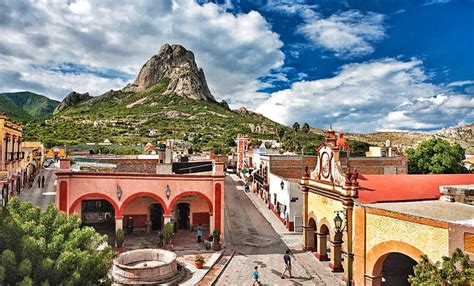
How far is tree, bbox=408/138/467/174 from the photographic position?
4206 cm

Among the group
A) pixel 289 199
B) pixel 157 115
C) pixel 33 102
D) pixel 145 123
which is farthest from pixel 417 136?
pixel 33 102

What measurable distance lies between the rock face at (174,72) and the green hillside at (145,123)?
28.8 feet

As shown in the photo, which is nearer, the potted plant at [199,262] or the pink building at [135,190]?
the potted plant at [199,262]

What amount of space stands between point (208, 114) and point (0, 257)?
390 feet

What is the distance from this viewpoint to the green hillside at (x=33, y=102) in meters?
181

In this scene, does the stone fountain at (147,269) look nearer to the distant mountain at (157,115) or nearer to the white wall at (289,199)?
the white wall at (289,199)

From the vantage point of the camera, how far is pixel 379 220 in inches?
539

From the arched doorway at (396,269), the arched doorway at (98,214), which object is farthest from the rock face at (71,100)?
the arched doorway at (396,269)

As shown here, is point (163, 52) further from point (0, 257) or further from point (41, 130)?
point (0, 257)

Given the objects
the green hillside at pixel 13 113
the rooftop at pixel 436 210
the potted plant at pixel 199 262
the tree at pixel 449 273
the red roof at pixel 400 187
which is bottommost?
the potted plant at pixel 199 262

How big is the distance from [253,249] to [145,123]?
93.1 metres

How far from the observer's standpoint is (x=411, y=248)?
12.0 metres

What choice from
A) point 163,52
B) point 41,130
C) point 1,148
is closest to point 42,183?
point 1,148

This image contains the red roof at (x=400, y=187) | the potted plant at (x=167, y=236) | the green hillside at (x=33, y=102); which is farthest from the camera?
the green hillside at (x=33, y=102)
